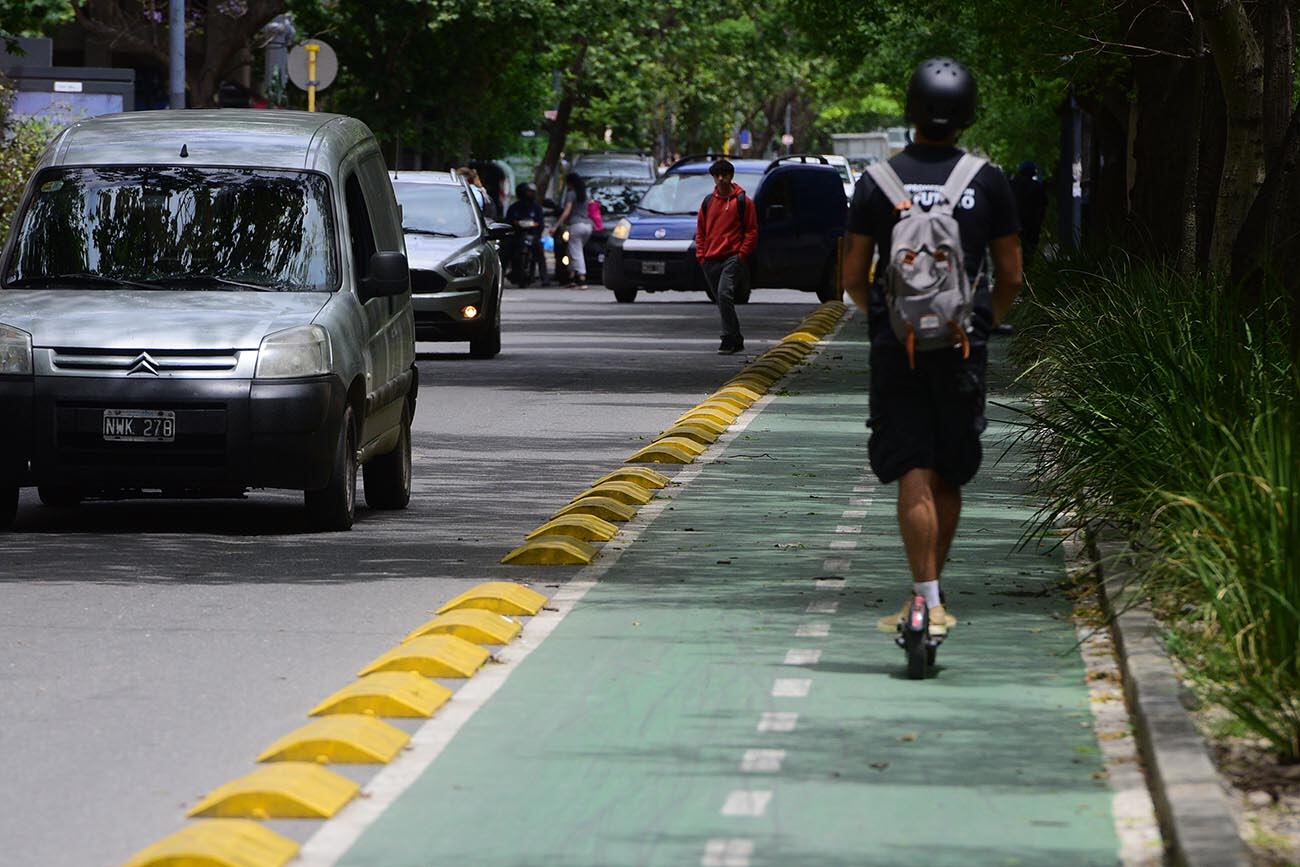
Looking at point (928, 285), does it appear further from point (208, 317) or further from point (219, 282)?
point (219, 282)

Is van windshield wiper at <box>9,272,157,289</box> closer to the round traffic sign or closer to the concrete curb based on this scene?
the concrete curb

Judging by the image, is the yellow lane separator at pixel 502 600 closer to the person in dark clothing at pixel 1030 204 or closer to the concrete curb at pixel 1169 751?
the concrete curb at pixel 1169 751

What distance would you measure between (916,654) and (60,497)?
6.32 metres

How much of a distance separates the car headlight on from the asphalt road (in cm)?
557

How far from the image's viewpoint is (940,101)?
8.34 m

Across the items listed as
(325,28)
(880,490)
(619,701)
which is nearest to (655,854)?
(619,701)

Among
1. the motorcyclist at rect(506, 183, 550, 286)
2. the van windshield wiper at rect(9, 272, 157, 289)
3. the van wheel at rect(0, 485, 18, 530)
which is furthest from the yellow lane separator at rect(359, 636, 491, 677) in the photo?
the motorcyclist at rect(506, 183, 550, 286)

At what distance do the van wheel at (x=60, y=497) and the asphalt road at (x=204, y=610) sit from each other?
90 millimetres

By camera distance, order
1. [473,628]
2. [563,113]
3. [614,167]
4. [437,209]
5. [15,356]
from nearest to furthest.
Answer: [473,628] → [15,356] → [437,209] → [614,167] → [563,113]

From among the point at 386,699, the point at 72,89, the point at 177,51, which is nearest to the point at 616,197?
the point at 72,89

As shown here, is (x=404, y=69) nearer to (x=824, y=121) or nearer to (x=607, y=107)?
(x=607, y=107)

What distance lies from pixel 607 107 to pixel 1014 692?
6411cm

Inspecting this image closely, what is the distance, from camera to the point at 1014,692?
8.00 m

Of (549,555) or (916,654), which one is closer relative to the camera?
(916,654)
